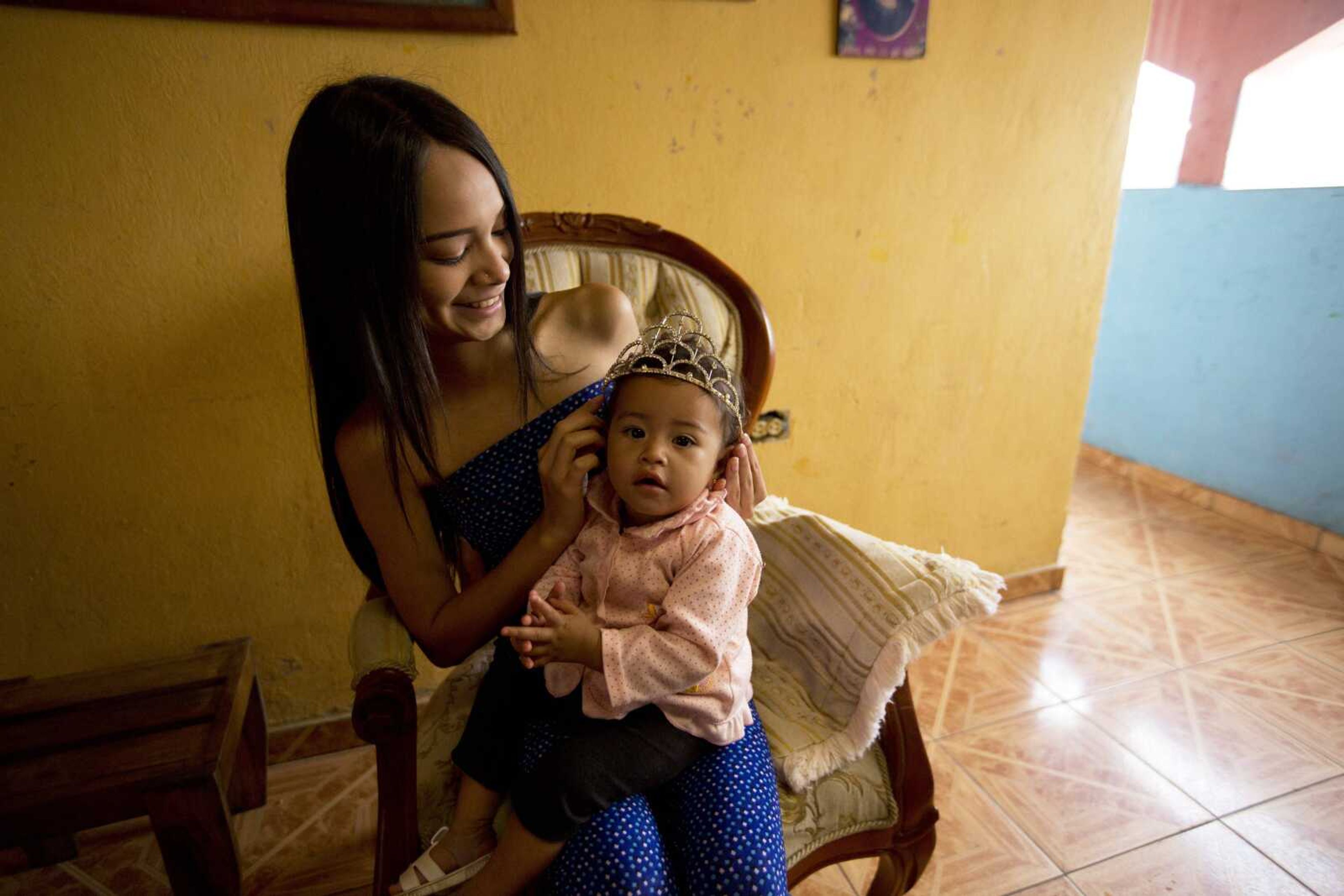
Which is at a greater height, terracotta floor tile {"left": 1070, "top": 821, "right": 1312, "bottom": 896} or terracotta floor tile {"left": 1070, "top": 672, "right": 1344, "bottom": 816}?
terracotta floor tile {"left": 1070, "top": 672, "right": 1344, "bottom": 816}

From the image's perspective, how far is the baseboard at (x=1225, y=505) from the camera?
260cm

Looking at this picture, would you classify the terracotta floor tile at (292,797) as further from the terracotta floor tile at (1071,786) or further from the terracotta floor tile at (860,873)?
the terracotta floor tile at (1071,786)

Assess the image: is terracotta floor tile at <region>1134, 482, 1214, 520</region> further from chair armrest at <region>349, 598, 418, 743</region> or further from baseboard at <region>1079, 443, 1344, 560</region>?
chair armrest at <region>349, 598, 418, 743</region>

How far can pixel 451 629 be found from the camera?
3.39 feet

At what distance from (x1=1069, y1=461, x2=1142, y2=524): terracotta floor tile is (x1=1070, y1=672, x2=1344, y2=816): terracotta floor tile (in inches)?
38.8

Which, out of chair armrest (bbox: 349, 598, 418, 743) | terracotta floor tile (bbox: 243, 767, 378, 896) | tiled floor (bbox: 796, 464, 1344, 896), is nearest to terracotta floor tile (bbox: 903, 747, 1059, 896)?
tiled floor (bbox: 796, 464, 1344, 896)

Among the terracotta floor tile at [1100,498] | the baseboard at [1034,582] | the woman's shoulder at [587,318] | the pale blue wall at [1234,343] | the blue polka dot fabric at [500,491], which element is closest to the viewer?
the blue polka dot fabric at [500,491]

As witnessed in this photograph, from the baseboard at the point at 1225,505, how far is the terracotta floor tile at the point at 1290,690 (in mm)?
758

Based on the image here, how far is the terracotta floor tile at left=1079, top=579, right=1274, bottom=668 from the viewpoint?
82.4 inches

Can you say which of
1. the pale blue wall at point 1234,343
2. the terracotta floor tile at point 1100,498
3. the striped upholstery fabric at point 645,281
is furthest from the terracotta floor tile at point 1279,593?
the striped upholstery fabric at point 645,281

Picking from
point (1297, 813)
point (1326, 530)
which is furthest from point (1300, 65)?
point (1297, 813)

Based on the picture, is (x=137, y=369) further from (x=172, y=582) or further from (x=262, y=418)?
(x=172, y=582)

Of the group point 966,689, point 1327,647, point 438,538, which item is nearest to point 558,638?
point 438,538

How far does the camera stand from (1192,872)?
144 cm
